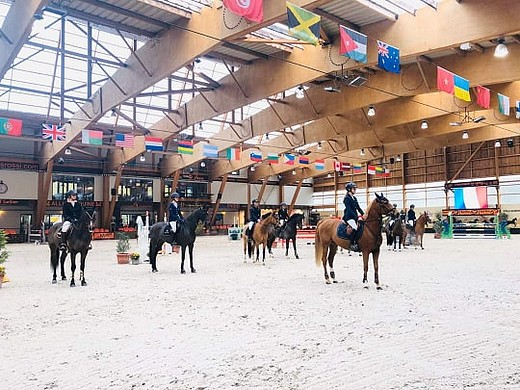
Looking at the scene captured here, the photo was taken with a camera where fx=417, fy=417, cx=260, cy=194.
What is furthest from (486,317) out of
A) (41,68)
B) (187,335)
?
(41,68)

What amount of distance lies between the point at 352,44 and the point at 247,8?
2.77m

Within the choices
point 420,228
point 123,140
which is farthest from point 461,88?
point 123,140

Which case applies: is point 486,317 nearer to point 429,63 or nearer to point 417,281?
point 417,281

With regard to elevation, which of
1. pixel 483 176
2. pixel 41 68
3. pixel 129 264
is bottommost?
pixel 129 264

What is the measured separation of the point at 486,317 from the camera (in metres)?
4.98

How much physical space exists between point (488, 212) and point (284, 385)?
3121 cm

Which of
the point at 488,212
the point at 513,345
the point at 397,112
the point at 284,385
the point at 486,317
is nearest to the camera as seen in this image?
the point at 284,385

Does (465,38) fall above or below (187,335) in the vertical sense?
above

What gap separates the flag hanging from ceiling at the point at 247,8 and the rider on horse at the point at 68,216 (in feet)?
15.2

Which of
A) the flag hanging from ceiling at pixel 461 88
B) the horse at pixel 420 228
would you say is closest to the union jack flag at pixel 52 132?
the horse at pixel 420 228

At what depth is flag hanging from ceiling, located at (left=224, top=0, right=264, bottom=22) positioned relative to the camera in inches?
317

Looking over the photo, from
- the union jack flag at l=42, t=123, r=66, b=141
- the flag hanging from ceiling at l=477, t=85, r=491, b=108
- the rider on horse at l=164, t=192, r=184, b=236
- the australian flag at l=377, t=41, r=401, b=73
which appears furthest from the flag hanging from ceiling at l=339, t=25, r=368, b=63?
the union jack flag at l=42, t=123, r=66, b=141

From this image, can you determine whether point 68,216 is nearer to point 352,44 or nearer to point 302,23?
point 302,23

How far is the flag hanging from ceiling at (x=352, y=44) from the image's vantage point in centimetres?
942
